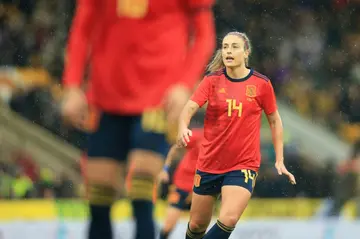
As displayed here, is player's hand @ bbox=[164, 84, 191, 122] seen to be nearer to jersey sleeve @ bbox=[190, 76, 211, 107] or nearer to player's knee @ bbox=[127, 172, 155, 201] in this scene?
jersey sleeve @ bbox=[190, 76, 211, 107]

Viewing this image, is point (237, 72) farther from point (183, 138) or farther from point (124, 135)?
point (124, 135)

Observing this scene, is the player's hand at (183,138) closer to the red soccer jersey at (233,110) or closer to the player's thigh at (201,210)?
the red soccer jersey at (233,110)

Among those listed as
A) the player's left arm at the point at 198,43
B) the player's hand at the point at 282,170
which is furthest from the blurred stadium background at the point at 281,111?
the player's hand at the point at 282,170

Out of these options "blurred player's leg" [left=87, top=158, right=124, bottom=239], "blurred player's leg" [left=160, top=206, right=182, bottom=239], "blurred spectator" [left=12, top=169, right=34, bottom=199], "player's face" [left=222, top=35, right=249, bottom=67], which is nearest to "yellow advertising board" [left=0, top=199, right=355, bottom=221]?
"blurred spectator" [left=12, top=169, right=34, bottom=199]

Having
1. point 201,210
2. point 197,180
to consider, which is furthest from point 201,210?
point 197,180

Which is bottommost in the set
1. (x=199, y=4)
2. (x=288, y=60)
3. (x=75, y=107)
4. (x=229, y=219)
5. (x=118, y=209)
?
(x=118, y=209)

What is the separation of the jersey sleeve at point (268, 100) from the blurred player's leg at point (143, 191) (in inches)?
21.4

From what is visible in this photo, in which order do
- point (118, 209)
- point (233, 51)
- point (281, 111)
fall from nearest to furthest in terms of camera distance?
point (233, 51)
point (118, 209)
point (281, 111)

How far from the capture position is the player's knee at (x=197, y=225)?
10.5 feet

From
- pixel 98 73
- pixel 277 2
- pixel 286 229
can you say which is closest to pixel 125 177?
pixel 98 73

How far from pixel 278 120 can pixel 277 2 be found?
1104 cm

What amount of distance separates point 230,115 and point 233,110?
0.02 m

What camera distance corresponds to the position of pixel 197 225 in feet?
10.7

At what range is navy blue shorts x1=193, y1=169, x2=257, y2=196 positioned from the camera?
3.30 meters
